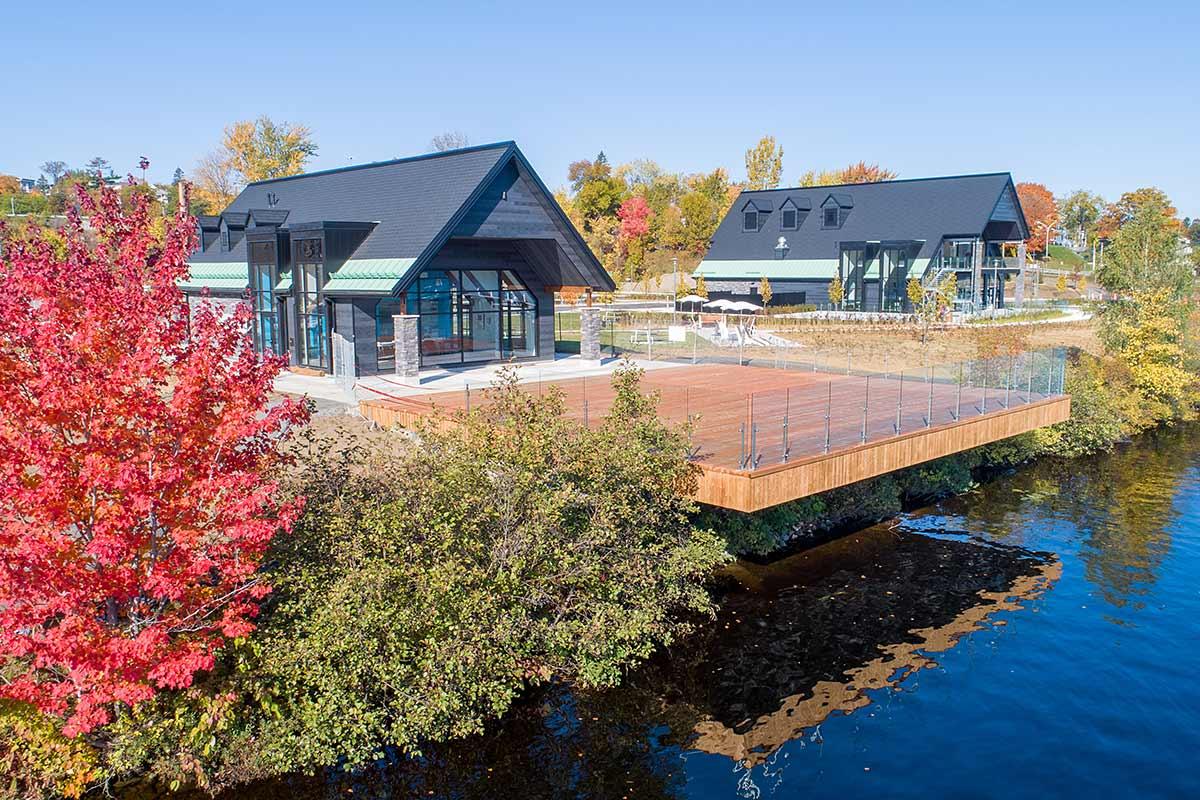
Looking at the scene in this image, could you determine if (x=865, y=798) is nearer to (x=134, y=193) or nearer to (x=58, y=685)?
(x=58, y=685)

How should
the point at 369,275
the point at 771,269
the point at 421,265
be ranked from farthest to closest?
the point at 771,269 < the point at 369,275 < the point at 421,265

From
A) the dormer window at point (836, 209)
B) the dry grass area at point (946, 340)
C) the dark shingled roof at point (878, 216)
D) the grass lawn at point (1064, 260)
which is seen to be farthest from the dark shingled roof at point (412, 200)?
the grass lawn at point (1064, 260)

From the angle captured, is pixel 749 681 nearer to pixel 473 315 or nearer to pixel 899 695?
pixel 899 695

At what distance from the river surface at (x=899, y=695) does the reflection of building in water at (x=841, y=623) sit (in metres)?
0.04

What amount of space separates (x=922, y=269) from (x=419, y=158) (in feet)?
105

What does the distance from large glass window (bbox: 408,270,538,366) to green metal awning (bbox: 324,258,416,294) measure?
60.2 inches

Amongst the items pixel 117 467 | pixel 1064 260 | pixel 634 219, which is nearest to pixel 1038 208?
pixel 1064 260

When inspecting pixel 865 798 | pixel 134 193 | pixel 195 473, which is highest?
pixel 134 193

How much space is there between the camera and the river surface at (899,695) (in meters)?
11.1

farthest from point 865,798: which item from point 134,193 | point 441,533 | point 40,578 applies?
point 134,193

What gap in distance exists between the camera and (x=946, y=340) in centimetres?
4053

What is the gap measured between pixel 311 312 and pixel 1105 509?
21.7 metres

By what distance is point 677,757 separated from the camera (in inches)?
460

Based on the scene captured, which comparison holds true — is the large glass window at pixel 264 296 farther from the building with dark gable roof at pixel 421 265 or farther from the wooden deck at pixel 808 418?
the wooden deck at pixel 808 418
